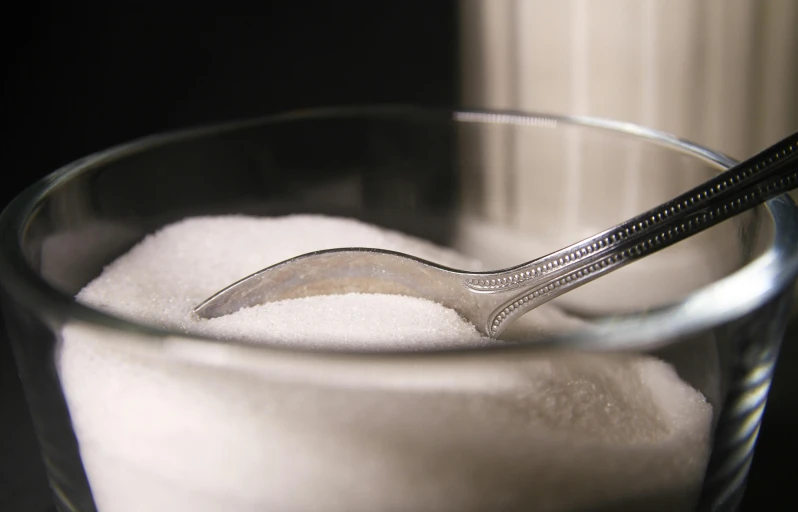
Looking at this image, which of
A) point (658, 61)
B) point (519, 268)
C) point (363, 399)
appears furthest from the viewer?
point (658, 61)

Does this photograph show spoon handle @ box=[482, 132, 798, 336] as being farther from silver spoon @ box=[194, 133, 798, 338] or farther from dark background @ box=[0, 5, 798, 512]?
dark background @ box=[0, 5, 798, 512]

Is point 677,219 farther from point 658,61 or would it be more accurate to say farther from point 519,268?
point 658,61

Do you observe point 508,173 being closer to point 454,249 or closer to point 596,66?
point 454,249

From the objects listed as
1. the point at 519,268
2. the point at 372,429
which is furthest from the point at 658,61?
the point at 372,429

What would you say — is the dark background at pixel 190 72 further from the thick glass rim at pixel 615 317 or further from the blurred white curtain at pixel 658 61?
the thick glass rim at pixel 615 317

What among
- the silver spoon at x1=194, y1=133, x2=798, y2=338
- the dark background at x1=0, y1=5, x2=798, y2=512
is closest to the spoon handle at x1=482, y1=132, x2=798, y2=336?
the silver spoon at x1=194, y1=133, x2=798, y2=338

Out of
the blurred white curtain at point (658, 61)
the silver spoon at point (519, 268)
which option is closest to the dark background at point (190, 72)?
the blurred white curtain at point (658, 61)

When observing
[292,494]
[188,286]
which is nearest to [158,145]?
[188,286]
